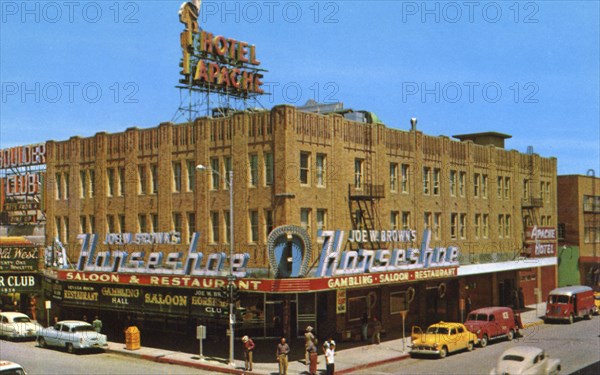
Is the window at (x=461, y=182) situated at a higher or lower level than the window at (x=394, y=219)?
higher

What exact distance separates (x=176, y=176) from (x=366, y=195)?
12.4 metres

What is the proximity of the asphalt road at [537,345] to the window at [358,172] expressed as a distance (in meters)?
11.9

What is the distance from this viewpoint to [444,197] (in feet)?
185

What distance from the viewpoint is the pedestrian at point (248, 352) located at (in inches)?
1444

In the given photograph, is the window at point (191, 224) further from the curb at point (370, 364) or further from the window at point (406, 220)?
the curb at point (370, 364)

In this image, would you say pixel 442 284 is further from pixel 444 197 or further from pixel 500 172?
pixel 500 172

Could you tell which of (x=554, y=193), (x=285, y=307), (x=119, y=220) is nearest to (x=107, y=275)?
(x=119, y=220)

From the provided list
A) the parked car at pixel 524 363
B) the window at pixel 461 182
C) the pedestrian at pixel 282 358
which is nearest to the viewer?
the parked car at pixel 524 363

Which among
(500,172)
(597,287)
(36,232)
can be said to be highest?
(500,172)

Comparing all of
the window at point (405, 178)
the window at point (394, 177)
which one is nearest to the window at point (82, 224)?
the window at point (394, 177)

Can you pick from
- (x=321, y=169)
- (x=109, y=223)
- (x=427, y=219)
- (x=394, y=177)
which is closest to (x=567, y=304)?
(x=427, y=219)

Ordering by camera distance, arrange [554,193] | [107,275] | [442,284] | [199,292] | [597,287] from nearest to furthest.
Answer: [199,292] → [107,275] → [442,284] → [554,193] → [597,287]

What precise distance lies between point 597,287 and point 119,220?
52497mm

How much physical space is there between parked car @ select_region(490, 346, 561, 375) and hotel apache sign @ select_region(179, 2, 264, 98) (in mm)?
29885
